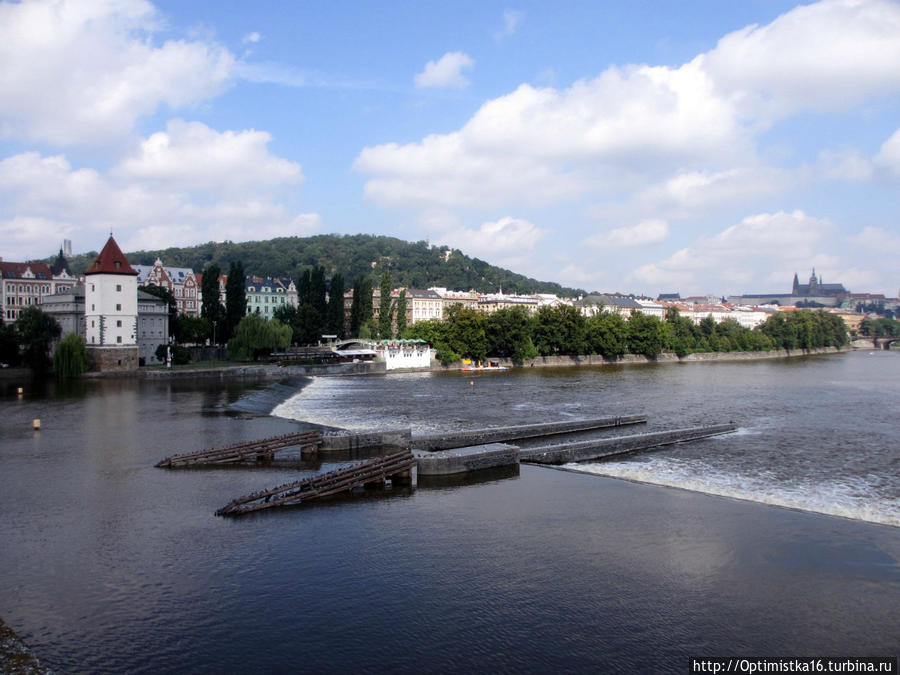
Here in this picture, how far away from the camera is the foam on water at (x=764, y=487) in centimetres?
1989

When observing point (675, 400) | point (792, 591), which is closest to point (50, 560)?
point (792, 591)

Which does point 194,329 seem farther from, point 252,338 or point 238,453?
point 238,453

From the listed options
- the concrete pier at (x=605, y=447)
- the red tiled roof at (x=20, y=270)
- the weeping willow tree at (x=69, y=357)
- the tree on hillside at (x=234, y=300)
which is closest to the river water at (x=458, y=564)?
the concrete pier at (x=605, y=447)

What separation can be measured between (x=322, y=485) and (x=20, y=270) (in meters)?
84.3

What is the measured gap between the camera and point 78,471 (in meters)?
24.2

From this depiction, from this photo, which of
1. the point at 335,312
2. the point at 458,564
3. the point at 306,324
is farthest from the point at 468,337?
the point at 458,564

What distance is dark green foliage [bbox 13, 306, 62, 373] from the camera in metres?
62.4

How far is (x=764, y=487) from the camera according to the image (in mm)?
22516

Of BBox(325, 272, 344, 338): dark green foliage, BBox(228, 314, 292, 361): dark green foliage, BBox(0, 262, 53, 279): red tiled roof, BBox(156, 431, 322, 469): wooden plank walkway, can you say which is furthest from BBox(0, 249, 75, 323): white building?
BBox(156, 431, 322, 469): wooden plank walkway

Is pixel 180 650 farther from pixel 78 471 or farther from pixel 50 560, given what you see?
pixel 78 471

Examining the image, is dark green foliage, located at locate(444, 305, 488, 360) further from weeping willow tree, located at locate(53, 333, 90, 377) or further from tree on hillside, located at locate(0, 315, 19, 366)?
tree on hillside, located at locate(0, 315, 19, 366)

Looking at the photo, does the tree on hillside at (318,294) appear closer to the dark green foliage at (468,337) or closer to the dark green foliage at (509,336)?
the dark green foliage at (468,337)

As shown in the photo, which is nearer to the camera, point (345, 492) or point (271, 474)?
point (345, 492)

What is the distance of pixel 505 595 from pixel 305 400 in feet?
118
